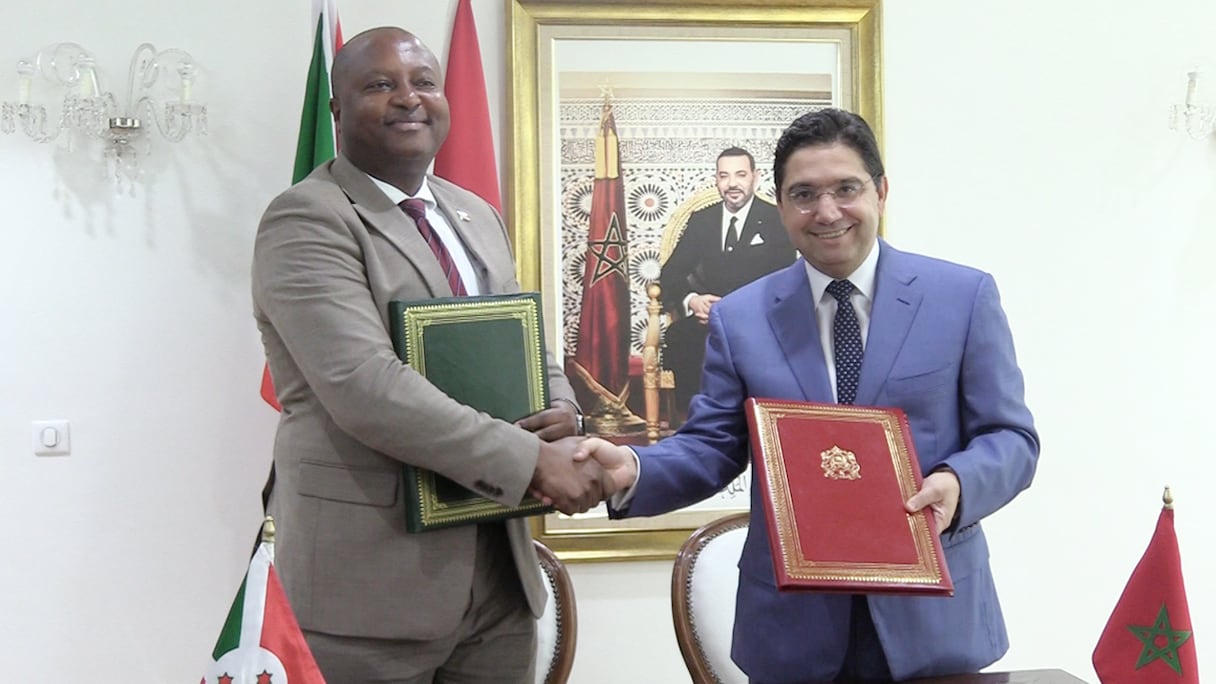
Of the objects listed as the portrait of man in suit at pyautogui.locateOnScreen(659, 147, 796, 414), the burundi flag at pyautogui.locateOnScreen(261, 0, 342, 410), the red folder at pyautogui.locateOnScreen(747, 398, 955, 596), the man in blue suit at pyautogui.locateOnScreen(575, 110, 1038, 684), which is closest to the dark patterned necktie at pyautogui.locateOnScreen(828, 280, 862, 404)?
the man in blue suit at pyautogui.locateOnScreen(575, 110, 1038, 684)

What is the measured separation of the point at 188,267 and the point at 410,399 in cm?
162

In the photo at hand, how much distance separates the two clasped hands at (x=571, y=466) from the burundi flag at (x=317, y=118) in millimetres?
1218

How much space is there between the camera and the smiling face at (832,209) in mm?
1748

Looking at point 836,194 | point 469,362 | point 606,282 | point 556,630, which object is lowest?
point 556,630

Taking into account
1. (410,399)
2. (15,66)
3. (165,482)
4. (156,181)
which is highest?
(15,66)

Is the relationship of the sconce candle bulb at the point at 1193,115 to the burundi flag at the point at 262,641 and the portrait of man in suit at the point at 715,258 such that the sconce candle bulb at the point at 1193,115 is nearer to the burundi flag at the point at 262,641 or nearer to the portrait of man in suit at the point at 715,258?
the portrait of man in suit at the point at 715,258

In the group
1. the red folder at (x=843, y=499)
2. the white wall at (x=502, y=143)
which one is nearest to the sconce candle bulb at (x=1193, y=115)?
the white wall at (x=502, y=143)

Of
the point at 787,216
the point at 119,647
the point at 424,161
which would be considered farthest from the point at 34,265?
the point at 787,216

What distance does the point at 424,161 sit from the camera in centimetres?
197

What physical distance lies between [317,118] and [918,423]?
1.85 m

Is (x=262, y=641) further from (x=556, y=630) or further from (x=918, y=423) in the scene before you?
(x=918, y=423)

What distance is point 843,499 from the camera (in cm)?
157

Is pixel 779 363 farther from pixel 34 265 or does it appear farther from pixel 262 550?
pixel 34 265

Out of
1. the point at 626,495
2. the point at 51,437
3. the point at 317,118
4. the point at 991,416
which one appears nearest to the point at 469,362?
the point at 626,495
